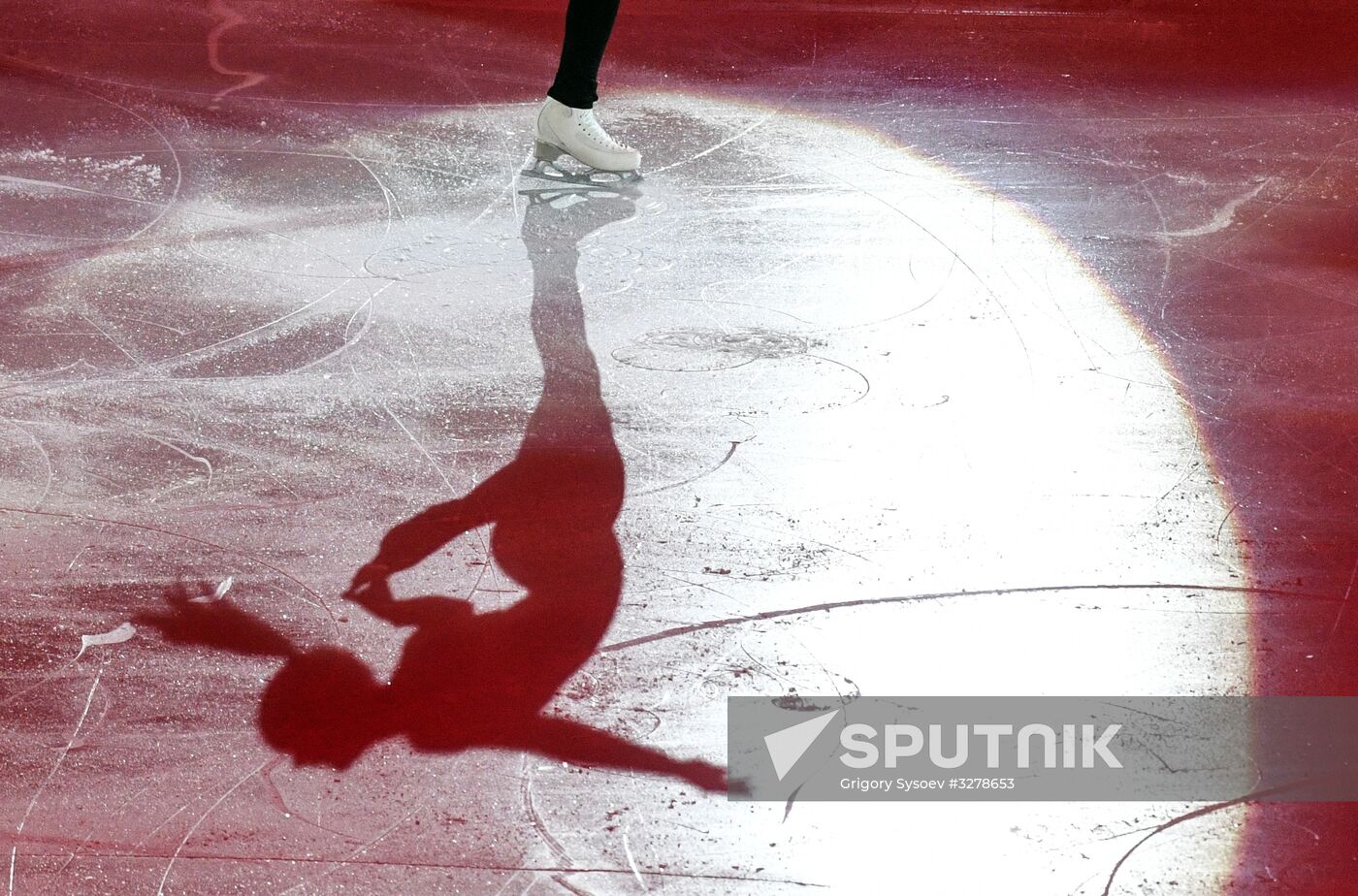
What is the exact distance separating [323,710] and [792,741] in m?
0.63

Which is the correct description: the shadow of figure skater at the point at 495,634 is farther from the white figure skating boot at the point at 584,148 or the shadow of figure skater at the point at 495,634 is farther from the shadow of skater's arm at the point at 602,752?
the white figure skating boot at the point at 584,148

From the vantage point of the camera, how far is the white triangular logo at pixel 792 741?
151 centimetres

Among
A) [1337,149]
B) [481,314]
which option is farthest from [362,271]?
[1337,149]

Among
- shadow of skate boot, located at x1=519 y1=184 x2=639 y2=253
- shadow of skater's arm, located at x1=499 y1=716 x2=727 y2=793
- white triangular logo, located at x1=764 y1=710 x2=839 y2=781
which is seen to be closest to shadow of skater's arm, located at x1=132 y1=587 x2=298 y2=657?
shadow of skater's arm, located at x1=499 y1=716 x2=727 y2=793

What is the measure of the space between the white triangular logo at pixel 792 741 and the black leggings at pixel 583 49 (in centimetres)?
215

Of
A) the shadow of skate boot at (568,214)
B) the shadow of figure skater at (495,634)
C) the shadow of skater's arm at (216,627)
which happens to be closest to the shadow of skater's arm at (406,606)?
the shadow of figure skater at (495,634)

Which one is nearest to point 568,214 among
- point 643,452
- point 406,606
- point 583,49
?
point 583,49

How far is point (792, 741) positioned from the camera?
1.54 m

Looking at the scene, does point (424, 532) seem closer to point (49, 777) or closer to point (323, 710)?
point (323, 710)

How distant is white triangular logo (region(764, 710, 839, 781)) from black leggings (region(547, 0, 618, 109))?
84.8 inches

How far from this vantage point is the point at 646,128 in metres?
3.59

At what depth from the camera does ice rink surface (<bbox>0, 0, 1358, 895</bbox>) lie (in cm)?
143

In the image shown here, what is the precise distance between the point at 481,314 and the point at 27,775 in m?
1.38

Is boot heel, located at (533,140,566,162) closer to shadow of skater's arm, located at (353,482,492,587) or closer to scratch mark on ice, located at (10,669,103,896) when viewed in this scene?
shadow of skater's arm, located at (353,482,492,587)
